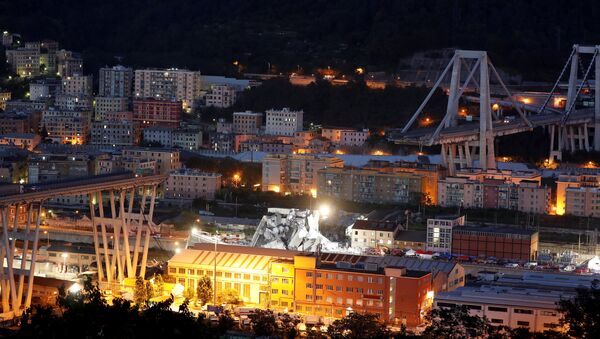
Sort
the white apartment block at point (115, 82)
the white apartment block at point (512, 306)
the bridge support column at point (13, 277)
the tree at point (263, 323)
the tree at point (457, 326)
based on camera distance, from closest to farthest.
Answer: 1. the tree at point (457, 326)
2. the tree at point (263, 323)
3. the white apartment block at point (512, 306)
4. the bridge support column at point (13, 277)
5. the white apartment block at point (115, 82)

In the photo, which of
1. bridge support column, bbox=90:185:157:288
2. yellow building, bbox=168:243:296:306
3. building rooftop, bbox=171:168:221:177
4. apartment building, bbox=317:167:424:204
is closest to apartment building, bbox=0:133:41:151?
building rooftop, bbox=171:168:221:177

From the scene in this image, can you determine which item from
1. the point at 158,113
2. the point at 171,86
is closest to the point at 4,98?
the point at 171,86

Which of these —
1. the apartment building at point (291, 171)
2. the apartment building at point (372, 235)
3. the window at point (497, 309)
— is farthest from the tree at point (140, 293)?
the apartment building at point (291, 171)

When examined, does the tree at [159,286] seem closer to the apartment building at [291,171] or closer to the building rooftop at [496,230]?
the building rooftop at [496,230]

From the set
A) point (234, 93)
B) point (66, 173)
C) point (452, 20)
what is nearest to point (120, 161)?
point (66, 173)

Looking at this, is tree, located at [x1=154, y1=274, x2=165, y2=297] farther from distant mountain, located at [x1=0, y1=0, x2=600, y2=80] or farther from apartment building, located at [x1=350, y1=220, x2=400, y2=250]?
distant mountain, located at [x1=0, y1=0, x2=600, y2=80]

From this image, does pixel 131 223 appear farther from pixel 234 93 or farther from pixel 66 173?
pixel 234 93
